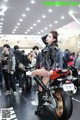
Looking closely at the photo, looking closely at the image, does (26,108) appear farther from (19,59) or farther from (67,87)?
(19,59)

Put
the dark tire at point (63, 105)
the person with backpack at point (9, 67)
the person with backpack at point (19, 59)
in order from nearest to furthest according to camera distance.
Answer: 1. the dark tire at point (63, 105)
2. the person with backpack at point (9, 67)
3. the person with backpack at point (19, 59)

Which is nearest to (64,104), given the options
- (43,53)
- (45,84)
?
(45,84)

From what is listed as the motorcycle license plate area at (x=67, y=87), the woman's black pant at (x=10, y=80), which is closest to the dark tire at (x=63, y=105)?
the motorcycle license plate area at (x=67, y=87)

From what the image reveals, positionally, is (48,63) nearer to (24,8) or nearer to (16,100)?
(16,100)

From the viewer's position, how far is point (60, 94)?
3818 mm

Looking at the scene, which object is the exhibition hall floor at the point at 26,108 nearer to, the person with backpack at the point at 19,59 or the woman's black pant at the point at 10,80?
the woman's black pant at the point at 10,80

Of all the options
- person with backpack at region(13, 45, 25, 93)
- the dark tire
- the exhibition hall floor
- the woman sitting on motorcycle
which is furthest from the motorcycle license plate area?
person with backpack at region(13, 45, 25, 93)

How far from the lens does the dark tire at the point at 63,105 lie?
368 centimetres

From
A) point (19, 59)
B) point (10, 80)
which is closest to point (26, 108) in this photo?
point (10, 80)

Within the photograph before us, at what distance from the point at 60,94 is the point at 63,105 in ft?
0.69

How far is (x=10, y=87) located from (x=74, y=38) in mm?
13975

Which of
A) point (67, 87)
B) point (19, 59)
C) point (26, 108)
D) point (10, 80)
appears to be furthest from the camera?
point (19, 59)

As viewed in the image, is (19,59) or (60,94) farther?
(19,59)

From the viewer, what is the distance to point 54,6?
11617mm
